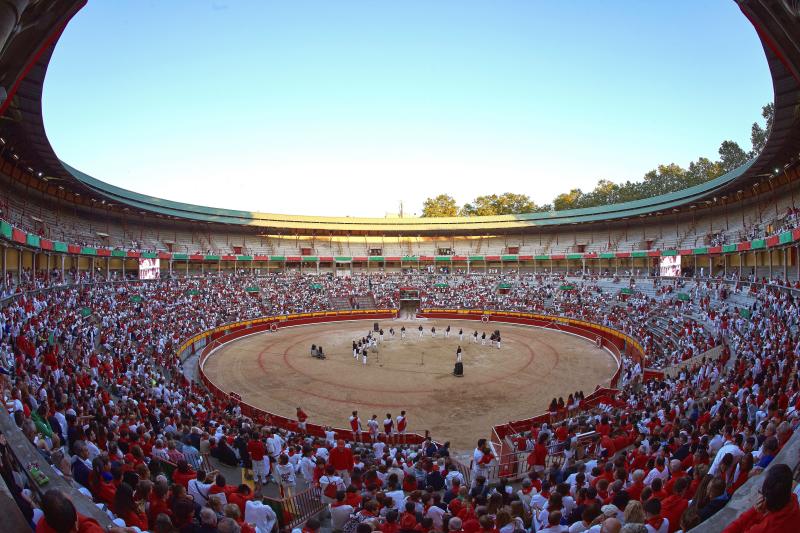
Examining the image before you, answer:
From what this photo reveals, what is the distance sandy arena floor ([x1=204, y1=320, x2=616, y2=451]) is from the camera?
19.3 metres

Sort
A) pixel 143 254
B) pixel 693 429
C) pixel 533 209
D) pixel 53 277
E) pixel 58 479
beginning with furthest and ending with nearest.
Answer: pixel 533 209, pixel 143 254, pixel 53 277, pixel 693 429, pixel 58 479

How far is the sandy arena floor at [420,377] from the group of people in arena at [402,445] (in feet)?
7.53

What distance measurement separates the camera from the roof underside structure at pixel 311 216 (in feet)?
35.0

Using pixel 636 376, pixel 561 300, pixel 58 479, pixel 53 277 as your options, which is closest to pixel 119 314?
pixel 53 277

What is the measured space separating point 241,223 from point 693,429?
191 feet

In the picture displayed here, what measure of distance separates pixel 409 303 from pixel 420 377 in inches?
1011

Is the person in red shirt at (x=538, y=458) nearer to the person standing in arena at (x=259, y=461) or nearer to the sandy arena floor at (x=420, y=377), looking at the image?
the sandy arena floor at (x=420, y=377)

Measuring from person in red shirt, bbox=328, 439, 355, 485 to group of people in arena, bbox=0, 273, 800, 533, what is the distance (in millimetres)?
32

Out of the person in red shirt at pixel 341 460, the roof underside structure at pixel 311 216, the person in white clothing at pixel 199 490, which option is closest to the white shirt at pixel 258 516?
the person in white clothing at pixel 199 490

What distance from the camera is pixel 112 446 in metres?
8.89

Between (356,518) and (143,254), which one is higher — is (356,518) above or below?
below

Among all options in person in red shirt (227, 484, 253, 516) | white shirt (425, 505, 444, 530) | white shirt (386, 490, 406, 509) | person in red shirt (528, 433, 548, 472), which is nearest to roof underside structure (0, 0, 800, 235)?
person in red shirt (227, 484, 253, 516)

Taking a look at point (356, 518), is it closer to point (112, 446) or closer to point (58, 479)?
point (58, 479)

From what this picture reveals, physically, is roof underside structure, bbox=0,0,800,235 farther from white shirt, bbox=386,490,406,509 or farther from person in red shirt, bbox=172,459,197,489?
white shirt, bbox=386,490,406,509
